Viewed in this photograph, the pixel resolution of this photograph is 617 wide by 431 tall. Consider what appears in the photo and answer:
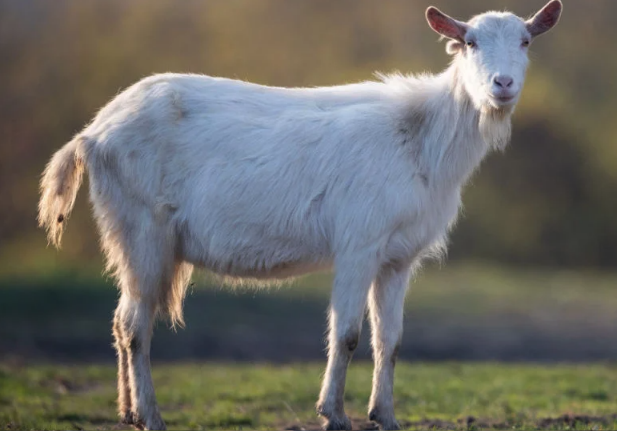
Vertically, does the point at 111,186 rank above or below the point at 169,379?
above

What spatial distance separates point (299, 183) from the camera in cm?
717

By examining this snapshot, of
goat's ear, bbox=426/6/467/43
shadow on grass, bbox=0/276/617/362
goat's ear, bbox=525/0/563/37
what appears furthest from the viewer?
shadow on grass, bbox=0/276/617/362

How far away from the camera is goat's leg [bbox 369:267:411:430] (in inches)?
286

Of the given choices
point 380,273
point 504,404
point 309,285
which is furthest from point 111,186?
point 309,285

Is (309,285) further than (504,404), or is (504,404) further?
(309,285)

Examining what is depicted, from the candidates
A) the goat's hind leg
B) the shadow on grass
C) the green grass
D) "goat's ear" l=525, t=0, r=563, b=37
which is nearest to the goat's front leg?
the green grass

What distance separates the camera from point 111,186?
7.42 metres

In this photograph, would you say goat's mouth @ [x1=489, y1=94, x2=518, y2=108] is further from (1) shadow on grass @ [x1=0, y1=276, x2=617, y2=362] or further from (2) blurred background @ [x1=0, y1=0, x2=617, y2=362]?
(2) blurred background @ [x1=0, y1=0, x2=617, y2=362]

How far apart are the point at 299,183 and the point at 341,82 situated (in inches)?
701

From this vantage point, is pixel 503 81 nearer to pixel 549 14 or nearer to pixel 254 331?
pixel 549 14

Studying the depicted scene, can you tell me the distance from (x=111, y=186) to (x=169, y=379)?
4372 millimetres

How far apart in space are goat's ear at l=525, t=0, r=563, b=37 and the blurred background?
10.9 m

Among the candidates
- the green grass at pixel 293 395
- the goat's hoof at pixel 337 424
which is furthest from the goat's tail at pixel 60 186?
the goat's hoof at pixel 337 424

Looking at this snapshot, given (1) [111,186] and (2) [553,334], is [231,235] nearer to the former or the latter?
(1) [111,186]
